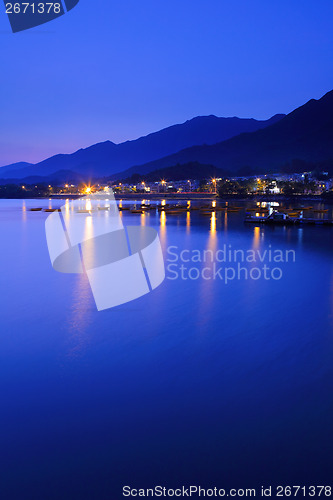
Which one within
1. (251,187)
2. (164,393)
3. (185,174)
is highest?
(185,174)

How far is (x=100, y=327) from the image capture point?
7.93 metres

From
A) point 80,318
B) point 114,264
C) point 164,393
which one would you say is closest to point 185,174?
point 114,264

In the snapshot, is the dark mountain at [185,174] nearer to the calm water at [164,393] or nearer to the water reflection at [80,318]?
the water reflection at [80,318]

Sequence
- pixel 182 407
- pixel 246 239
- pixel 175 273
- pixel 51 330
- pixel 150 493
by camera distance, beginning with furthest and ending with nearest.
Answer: pixel 246 239
pixel 175 273
pixel 51 330
pixel 182 407
pixel 150 493

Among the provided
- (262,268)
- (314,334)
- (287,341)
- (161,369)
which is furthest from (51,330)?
(262,268)

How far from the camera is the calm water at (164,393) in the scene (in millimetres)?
3916

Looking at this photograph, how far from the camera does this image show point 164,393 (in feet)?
17.5

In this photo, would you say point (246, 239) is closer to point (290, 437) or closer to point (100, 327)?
point (100, 327)

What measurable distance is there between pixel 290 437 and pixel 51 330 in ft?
16.4

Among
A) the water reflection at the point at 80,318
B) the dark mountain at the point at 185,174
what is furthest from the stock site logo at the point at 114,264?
the dark mountain at the point at 185,174

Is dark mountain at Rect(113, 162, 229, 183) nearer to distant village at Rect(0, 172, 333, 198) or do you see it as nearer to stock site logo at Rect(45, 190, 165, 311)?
distant village at Rect(0, 172, 333, 198)

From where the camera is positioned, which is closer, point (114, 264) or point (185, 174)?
point (114, 264)

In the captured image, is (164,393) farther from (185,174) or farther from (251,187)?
(185,174)

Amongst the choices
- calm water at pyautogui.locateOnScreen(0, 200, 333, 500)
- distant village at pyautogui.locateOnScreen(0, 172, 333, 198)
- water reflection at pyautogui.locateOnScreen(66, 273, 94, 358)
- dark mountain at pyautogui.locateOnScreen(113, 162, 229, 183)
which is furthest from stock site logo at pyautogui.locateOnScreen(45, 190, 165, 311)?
dark mountain at pyautogui.locateOnScreen(113, 162, 229, 183)
